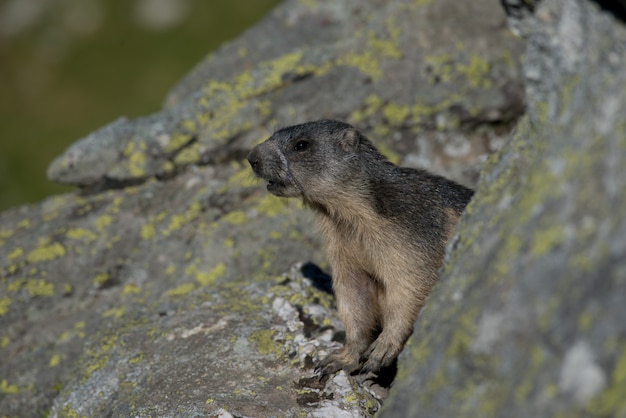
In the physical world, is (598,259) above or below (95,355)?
above

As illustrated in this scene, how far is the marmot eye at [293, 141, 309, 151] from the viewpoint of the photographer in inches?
304

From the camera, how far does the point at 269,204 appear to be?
9680 mm

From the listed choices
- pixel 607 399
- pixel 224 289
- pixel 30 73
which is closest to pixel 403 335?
pixel 224 289

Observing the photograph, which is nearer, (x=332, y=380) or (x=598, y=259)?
(x=598, y=259)

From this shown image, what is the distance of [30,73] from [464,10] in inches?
649

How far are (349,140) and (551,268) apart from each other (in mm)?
4315

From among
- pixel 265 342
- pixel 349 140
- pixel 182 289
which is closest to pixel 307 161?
pixel 349 140

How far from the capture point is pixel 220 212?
970 centimetres

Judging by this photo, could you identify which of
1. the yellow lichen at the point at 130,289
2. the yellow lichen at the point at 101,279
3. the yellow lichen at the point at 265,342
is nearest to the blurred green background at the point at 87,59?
the yellow lichen at the point at 101,279

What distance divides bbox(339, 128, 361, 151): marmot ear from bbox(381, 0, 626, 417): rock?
3.46 metres

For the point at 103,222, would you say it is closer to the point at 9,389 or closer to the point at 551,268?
the point at 9,389

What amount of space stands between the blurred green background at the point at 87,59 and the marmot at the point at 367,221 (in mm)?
14184

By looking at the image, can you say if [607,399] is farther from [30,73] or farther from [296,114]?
[30,73]

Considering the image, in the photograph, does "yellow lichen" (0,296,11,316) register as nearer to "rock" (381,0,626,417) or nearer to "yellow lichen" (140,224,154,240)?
"yellow lichen" (140,224,154,240)
